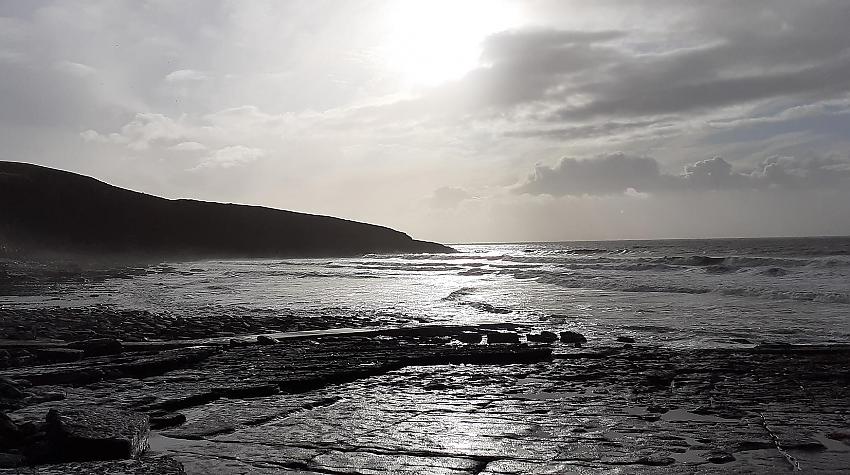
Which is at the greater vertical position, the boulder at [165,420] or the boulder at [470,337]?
the boulder at [165,420]

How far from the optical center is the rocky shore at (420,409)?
19.2 ft

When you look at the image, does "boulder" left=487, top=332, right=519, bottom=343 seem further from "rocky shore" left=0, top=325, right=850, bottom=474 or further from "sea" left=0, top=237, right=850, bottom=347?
"sea" left=0, top=237, right=850, bottom=347

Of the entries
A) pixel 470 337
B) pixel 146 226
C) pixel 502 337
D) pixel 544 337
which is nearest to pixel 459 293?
A: pixel 502 337

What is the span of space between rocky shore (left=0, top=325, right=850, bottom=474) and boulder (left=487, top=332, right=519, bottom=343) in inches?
49.1

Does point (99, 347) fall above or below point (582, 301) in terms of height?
above

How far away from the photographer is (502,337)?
14805 millimetres

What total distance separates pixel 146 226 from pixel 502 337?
298 ft

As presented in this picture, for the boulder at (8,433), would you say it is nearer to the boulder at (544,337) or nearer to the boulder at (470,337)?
the boulder at (470,337)

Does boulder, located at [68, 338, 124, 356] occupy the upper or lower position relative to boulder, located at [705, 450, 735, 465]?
upper

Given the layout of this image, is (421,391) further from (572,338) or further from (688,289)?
(688,289)

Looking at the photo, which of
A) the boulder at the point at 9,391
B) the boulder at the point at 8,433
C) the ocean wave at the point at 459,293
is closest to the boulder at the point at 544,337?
the boulder at the point at 9,391

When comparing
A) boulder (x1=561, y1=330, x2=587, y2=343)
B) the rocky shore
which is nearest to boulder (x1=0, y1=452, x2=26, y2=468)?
the rocky shore

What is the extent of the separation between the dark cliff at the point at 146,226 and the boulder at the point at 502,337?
60.2 meters

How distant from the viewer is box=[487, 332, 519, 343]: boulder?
14.4 metres
